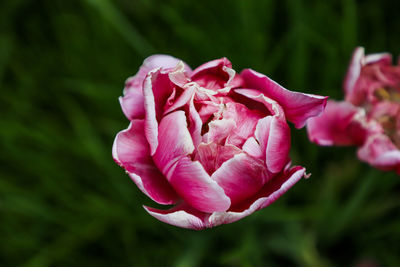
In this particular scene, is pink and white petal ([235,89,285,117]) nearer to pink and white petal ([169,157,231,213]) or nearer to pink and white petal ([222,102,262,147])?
pink and white petal ([222,102,262,147])

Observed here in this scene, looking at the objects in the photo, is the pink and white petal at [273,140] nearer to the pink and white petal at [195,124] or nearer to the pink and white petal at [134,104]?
the pink and white petal at [195,124]

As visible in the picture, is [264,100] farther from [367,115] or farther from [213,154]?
[367,115]

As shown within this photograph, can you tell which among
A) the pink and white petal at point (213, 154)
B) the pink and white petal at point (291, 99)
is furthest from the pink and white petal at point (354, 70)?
the pink and white petal at point (213, 154)

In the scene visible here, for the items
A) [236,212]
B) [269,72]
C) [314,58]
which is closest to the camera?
[236,212]

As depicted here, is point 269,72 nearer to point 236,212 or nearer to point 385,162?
point 385,162

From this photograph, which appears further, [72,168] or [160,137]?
[72,168]

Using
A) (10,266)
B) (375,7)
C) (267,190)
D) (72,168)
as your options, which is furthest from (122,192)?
(375,7)
